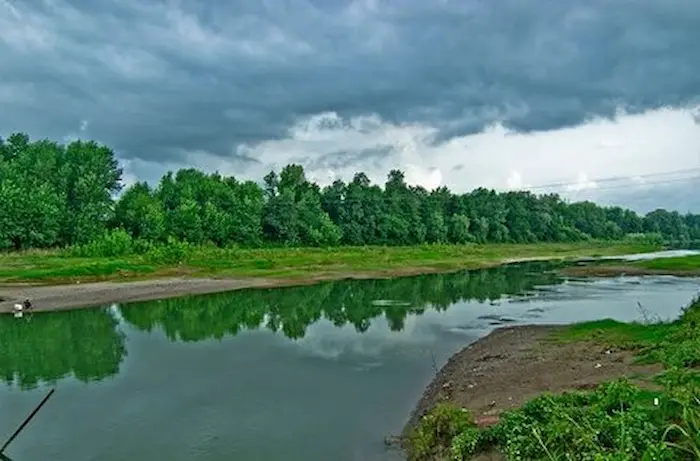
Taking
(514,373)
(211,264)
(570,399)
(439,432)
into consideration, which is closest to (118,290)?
(211,264)

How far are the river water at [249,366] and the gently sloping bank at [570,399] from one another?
5.92 feet

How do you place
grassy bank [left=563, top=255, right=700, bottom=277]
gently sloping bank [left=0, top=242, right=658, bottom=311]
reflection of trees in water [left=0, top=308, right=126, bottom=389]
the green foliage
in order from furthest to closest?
grassy bank [left=563, top=255, right=700, bottom=277] < gently sloping bank [left=0, top=242, right=658, bottom=311] < reflection of trees in water [left=0, top=308, right=126, bottom=389] < the green foliage

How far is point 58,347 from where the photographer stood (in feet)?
108

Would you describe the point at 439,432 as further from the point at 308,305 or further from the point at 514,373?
the point at 308,305

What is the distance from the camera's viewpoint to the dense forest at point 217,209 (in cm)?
9206

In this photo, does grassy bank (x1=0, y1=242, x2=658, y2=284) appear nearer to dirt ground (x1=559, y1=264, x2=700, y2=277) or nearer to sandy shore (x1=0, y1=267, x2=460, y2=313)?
sandy shore (x1=0, y1=267, x2=460, y2=313)

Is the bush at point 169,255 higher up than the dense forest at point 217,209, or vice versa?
the dense forest at point 217,209

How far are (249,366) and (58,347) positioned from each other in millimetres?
11512

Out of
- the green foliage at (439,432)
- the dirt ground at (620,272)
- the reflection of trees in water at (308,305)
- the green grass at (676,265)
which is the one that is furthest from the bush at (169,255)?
the green foliage at (439,432)

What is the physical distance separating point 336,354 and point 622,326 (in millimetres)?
14101

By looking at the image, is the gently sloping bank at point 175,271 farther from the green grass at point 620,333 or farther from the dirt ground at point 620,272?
the green grass at point 620,333

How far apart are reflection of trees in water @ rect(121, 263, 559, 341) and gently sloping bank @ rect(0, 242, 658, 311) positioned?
4.99 m

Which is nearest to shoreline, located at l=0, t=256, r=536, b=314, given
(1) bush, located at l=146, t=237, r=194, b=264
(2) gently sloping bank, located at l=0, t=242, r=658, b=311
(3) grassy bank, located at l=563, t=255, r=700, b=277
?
(2) gently sloping bank, located at l=0, t=242, r=658, b=311

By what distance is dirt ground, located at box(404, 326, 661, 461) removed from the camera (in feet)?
62.9
